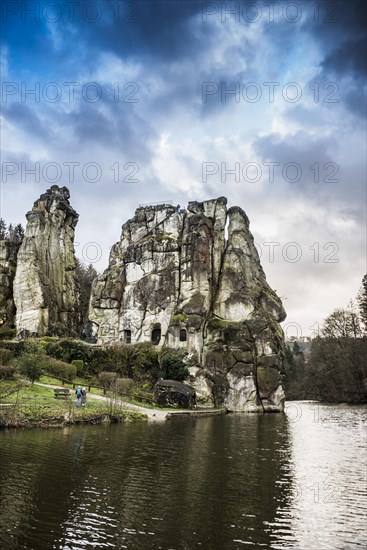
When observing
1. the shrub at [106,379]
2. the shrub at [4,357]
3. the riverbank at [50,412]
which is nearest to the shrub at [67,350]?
the shrub at [106,379]

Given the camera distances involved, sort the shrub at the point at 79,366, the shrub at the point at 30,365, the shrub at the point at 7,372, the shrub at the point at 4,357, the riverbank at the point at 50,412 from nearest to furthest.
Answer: the riverbank at the point at 50,412
the shrub at the point at 7,372
the shrub at the point at 30,365
the shrub at the point at 4,357
the shrub at the point at 79,366

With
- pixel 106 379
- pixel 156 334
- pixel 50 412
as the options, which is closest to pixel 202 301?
pixel 156 334

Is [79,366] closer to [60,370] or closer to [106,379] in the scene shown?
[60,370]

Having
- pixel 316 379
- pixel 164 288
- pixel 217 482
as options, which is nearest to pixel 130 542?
pixel 217 482

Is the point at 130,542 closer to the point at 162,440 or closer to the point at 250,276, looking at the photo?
the point at 162,440

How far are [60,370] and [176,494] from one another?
118 ft

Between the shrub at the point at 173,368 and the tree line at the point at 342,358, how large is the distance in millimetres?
32715

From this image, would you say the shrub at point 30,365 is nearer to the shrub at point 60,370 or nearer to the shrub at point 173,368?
the shrub at point 60,370

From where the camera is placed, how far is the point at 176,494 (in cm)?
1412

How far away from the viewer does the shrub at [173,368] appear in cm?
5481

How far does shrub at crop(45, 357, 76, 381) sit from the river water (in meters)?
22.7

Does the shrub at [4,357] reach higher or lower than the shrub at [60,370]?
higher

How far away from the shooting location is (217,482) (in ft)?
51.9

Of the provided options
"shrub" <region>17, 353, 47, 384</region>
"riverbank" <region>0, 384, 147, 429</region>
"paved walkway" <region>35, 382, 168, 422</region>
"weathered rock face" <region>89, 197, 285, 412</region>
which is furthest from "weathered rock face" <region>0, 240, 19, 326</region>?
"riverbank" <region>0, 384, 147, 429</region>
